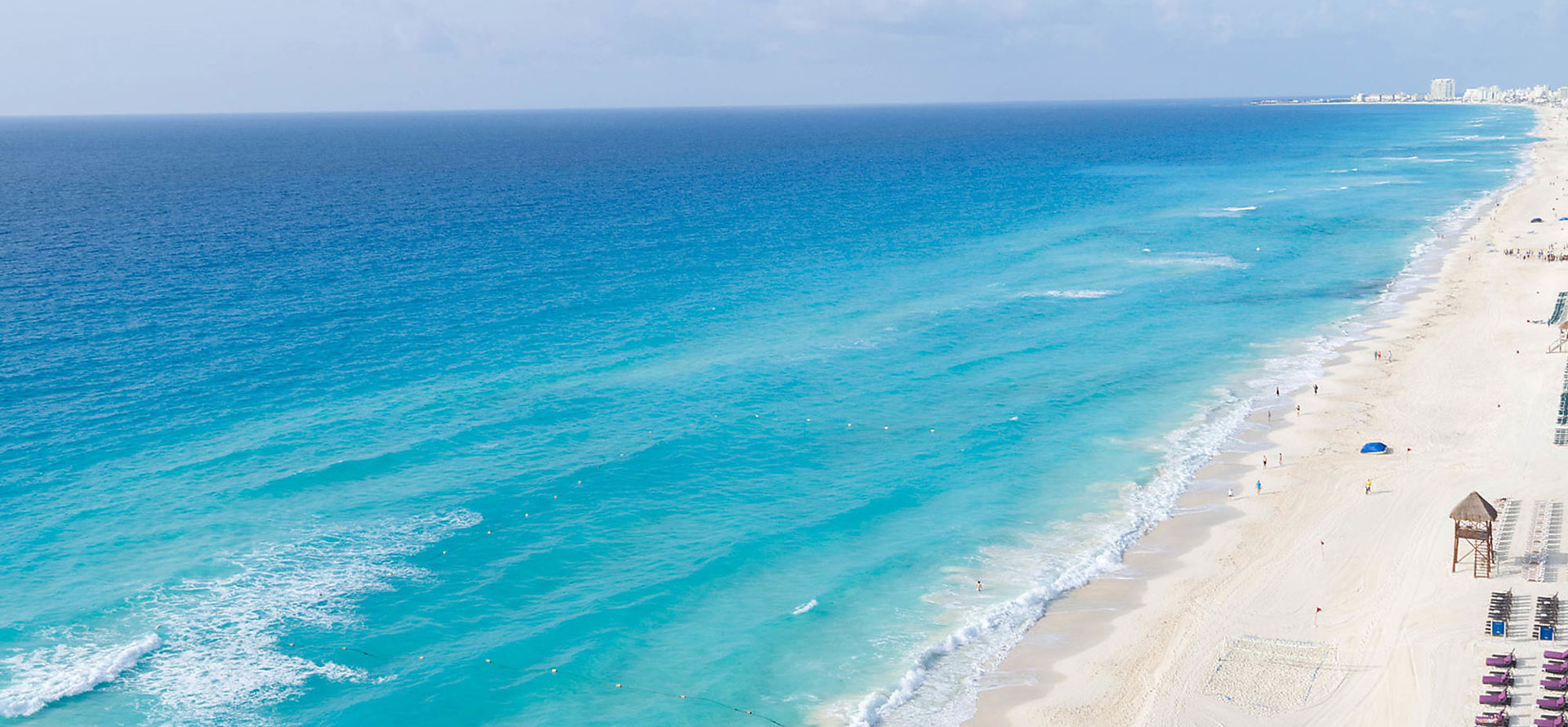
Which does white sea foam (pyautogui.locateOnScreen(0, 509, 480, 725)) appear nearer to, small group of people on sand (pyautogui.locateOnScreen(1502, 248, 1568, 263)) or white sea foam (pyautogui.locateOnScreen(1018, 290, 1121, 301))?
white sea foam (pyautogui.locateOnScreen(1018, 290, 1121, 301))

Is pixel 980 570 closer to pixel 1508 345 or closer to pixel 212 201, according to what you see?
pixel 1508 345

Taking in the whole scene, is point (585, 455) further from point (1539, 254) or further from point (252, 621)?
point (1539, 254)

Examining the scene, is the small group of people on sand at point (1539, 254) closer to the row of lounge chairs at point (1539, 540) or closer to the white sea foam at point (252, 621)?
the row of lounge chairs at point (1539, 540)

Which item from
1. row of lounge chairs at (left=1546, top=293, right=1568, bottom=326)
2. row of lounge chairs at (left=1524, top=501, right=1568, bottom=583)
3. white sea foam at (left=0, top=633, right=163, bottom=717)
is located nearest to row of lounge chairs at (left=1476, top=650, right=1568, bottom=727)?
row of lounge chairs at (left=1524, top=501, right=1568, bottom=583)

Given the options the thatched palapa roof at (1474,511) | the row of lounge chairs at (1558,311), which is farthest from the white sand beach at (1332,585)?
the row of lounge chairs at (1558,311)

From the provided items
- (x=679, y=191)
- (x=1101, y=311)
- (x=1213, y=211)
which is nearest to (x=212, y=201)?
(x=679, y=191)

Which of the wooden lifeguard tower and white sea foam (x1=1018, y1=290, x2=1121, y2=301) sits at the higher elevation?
white sea foam (x1=1018, y1=290, x2=1121, y2=301)

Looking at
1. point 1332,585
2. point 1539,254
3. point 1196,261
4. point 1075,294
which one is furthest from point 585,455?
point 1539,254
